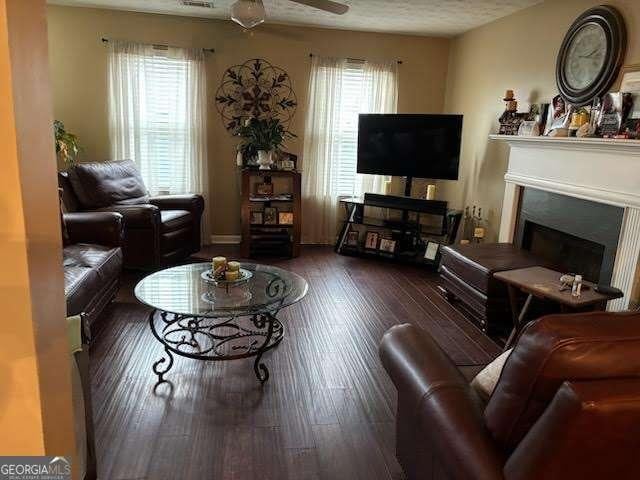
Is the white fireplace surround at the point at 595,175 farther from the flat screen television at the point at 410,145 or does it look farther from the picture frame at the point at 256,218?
the picture frame at the point at 256,218

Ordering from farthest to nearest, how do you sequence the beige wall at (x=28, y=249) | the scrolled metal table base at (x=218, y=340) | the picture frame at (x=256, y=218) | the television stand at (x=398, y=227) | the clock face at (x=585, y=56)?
the picture frame at (x=256, y=218) → the television stand at (x=398, y=227) → the clock face at (x=585, y=56) → the scrolled metal table base at (x=218, y=340) → the beige wall at (x=28, y=249)

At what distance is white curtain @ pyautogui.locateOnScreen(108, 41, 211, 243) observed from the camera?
16.0 feet

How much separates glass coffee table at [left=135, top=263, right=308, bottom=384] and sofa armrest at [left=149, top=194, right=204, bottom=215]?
1.75m

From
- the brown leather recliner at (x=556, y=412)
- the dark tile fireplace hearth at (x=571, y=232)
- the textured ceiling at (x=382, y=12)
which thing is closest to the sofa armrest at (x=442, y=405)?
the brown leather recliner at (x=556, y=412)

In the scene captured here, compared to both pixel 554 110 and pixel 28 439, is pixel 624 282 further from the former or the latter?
pixel 28 439

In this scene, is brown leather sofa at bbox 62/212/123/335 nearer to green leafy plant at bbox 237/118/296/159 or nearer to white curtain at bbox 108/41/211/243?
white curtain at bbox 108/41/211/243

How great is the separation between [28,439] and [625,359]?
1224 millimetres

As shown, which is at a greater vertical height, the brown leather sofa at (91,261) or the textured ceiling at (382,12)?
the textured ceiling at (382,12)

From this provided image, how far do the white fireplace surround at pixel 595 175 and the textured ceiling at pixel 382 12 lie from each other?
4.06 feet

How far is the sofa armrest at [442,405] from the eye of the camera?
1.18 meters

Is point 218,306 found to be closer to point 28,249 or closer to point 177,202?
point 28,249

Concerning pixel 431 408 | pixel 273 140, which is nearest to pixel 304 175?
pixel 273 140

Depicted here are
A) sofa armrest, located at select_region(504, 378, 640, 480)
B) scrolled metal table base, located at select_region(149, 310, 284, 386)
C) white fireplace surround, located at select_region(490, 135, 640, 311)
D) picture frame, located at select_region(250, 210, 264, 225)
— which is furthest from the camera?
picture frame, located at select_region(250, 210, 264, 225)

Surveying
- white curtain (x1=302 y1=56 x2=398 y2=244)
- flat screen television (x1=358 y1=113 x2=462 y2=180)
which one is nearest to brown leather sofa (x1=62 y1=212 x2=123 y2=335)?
white curtain (x1=302 y1=56 x2=398 y2=244)
